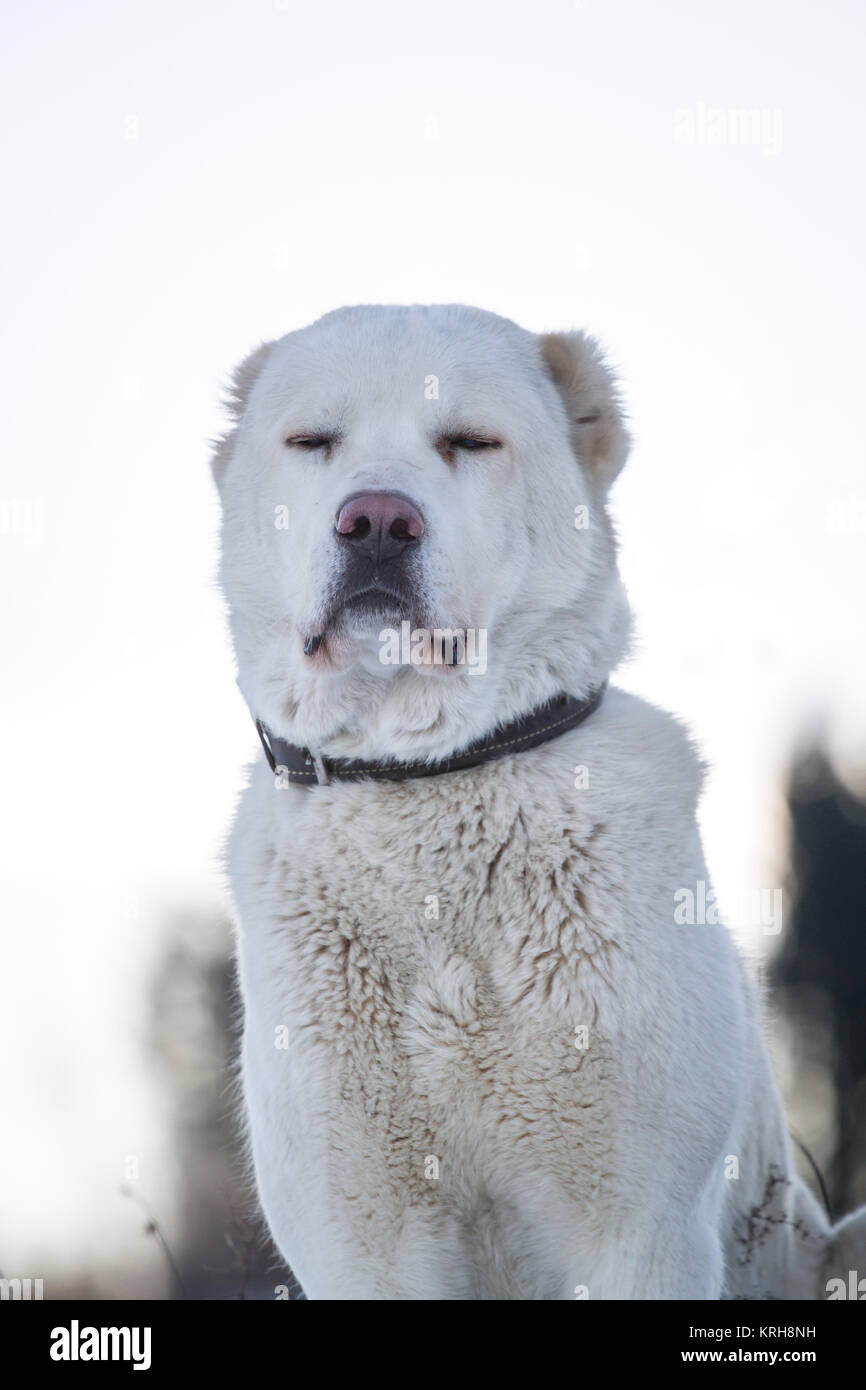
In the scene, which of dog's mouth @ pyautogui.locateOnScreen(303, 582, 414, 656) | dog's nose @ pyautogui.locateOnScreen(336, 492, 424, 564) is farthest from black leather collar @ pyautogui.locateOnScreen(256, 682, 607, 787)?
dog's nose @ pyautogui.locateOnScreen(336, 492, 424, 564)

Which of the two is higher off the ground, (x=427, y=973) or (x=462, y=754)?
(x=462, y=754)

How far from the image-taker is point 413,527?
297 centimetres

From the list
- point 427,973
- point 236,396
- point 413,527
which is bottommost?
point 427,973

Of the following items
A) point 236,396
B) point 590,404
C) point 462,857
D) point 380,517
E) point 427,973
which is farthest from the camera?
point 236,396

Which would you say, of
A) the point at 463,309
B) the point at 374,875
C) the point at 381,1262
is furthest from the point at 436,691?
the point at 381,1262

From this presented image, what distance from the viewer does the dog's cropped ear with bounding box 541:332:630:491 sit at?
3621 millimetres

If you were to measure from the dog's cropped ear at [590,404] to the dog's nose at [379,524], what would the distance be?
32.5 inches

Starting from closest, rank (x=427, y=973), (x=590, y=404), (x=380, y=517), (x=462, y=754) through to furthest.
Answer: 1. (x=380, y=517)
2. (x=427, y=973)
3. (x=462, y=754)
4. (x=590, y=404)

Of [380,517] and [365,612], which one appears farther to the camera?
A: [365,612]

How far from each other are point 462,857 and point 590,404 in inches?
52.7

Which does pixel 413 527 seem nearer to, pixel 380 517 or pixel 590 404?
pixel 380 517

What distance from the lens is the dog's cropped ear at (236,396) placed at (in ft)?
12.3

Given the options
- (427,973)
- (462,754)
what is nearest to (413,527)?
(462,754)
